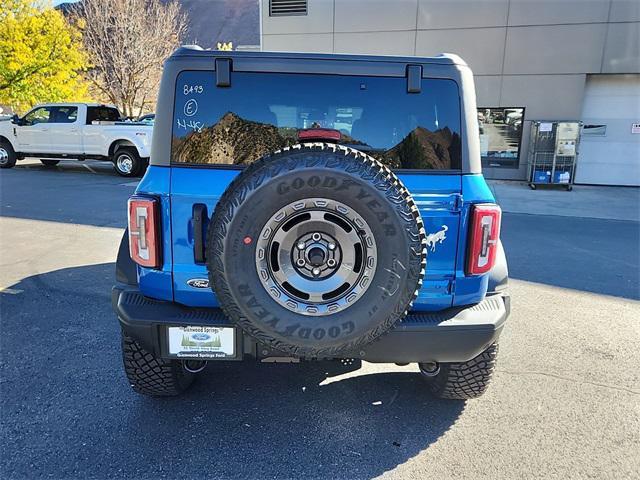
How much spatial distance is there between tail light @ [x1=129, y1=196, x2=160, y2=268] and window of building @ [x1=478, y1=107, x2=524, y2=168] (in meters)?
12.8

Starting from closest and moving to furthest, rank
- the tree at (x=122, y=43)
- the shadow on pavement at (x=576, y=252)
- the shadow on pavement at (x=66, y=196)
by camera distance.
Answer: the shadow on pavement at (x=576, y=252) → the shadow on pavement at (x=66, y=196) → the tree at (x=122, y=43)

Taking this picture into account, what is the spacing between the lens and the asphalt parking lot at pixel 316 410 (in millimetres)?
2281

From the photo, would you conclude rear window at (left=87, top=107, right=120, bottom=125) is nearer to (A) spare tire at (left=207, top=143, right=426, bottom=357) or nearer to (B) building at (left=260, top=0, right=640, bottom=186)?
(B) building at (left=260, top=0, right=640, bottom=186)

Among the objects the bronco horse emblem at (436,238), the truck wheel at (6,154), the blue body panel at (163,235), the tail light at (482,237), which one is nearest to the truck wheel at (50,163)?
the truck wheel at (6,154)

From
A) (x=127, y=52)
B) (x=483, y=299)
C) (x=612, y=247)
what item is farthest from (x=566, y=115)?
(x=127, y=52)

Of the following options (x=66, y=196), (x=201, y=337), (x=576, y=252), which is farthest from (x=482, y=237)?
(x=66, y=196)

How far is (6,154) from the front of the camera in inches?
567

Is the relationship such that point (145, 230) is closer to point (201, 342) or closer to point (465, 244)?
point (201, 342)

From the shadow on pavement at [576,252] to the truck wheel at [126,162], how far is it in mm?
10278

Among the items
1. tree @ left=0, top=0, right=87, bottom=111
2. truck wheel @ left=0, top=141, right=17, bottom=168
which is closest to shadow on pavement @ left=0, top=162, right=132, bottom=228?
truck wheel @ left=0, top=141, right=17, bottom=168

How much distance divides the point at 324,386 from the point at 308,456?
0.66 meters

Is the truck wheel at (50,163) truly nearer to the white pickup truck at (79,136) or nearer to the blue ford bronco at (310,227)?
the white pickup truck at (79,136)

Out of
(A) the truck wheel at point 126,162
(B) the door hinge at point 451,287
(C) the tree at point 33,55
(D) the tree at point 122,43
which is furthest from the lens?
(D) the tree at point 122,43

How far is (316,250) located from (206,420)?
130 centimetres
